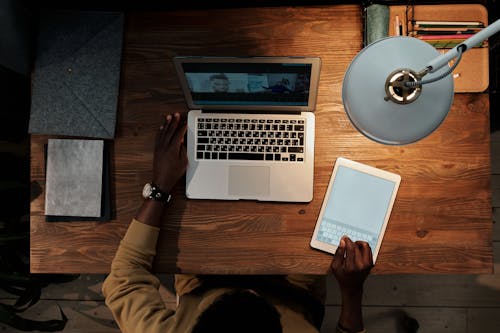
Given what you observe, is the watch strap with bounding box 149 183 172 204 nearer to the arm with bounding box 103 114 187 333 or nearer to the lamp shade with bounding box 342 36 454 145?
the arm with bounding box 103 114 187 333

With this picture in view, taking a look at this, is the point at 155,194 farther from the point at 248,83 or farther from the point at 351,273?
the point at 351,273

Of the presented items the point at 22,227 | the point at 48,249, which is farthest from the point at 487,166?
the point at 22,227

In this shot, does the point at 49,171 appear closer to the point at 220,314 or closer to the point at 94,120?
the point at 94,120

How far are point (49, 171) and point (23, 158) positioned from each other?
1.56 ft

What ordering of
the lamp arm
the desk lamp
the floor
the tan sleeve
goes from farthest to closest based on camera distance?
the floor < the tan sleeve < the desk lamp < the lamp arm

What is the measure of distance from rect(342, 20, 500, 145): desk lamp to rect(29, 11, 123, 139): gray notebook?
29.6 inches

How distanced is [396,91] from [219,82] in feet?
1.47

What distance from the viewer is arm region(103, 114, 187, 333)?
40.5 inches

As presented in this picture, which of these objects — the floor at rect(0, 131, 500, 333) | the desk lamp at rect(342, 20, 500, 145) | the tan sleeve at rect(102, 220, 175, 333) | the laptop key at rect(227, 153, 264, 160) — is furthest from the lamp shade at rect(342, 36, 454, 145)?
the floor at rect(0, 131, 500, 333)

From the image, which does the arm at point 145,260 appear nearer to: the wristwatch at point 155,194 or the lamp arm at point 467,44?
the wristwatch at point 155,194

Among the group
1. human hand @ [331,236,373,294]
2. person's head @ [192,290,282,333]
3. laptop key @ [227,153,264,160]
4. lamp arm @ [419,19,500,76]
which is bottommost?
person's head @ [192,290,282,333]

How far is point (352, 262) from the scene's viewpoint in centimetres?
106

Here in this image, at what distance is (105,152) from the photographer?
1.13 m

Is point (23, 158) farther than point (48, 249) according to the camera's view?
Yes
